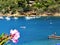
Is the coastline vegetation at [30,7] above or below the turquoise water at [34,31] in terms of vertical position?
below

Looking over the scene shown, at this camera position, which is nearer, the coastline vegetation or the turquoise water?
the turquoise water

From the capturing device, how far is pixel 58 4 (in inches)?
3002

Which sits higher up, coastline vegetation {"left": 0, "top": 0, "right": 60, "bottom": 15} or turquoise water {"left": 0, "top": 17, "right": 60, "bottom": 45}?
turquoise water {"left": 0, "top": 17, "right": 60, "bottom": 45}

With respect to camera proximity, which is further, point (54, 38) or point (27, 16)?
point (27, 16)

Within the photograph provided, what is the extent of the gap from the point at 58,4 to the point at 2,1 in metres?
15.0

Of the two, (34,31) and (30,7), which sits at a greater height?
(34,31)

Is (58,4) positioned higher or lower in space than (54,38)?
lower

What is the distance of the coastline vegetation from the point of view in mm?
72562

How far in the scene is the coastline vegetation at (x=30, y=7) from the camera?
72562 mm

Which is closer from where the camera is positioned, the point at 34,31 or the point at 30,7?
the point at 34,31

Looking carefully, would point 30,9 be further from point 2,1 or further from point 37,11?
point 2,1

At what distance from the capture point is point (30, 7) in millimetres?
73688

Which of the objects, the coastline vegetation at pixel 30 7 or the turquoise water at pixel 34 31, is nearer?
the turquoise water at pixel 34 31

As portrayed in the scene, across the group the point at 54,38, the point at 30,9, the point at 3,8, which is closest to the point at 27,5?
the point at 30,9
